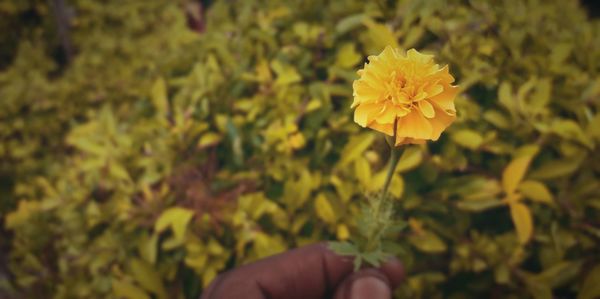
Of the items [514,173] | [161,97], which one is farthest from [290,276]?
[161,97]

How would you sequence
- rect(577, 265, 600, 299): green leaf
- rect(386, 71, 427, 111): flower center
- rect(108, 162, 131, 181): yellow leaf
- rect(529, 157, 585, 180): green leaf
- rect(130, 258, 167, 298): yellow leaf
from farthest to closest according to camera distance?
rect(108, 162, 131, 181): yellow leaf, rect(130, 258, 167, 298): yellow leaf, rect(529, 157, 585, 180): green leaf, rect(577, 265, 600, 299): green leaf, rect(386, 71, 427, 111): flower center

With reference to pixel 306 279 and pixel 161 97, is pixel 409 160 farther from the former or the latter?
pixel 161 97

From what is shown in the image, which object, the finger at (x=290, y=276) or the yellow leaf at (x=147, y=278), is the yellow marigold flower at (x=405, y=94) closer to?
the finger at (x=290, y=276)

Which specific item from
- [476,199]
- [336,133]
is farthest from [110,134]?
[476,199]

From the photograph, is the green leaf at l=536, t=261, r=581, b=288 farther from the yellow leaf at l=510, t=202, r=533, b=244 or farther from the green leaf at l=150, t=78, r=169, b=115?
the green leaf at l=150, t=78, r=169, b=115

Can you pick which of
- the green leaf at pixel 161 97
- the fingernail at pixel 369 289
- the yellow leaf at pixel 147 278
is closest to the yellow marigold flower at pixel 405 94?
the fingernail at pixel 369 289

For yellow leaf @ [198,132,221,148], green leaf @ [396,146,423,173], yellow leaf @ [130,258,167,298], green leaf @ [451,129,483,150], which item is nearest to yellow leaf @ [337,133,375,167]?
green leaf @ [396,146,423,173]
